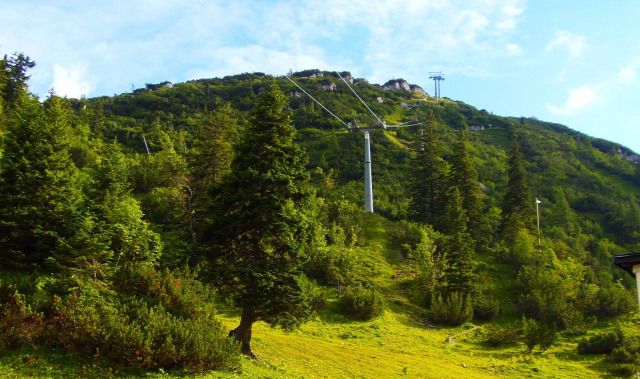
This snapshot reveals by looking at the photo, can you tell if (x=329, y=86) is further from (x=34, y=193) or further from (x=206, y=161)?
(x=34, y=193)

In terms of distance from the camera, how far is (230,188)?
1969 centimetres

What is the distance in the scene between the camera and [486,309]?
119 feet

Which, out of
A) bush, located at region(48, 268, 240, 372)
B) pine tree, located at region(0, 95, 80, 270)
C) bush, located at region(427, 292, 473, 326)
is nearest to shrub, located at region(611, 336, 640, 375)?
bush, located at region(427, 292, 473, 326)

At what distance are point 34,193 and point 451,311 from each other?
92.6 feet

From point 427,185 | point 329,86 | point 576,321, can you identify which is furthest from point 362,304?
point 329,86

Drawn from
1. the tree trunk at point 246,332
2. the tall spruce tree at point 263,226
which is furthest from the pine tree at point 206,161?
the tree trunk at point 246,332

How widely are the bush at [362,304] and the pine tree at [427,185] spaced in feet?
76.0

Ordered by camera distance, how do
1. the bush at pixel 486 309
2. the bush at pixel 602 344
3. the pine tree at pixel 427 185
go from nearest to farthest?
the bush at pixel 602 344 → the bush at pixel 486 309 → the pine tree at pixel 427 185

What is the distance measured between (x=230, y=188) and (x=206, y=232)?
217 centimetres

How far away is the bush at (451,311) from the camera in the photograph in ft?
111

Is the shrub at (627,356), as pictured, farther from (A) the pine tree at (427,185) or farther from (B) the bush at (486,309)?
(A) the pine tree at (427,185)

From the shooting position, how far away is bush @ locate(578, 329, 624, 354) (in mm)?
29375

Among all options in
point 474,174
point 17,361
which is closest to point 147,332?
point 17,361

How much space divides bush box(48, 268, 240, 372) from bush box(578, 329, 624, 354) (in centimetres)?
2528
